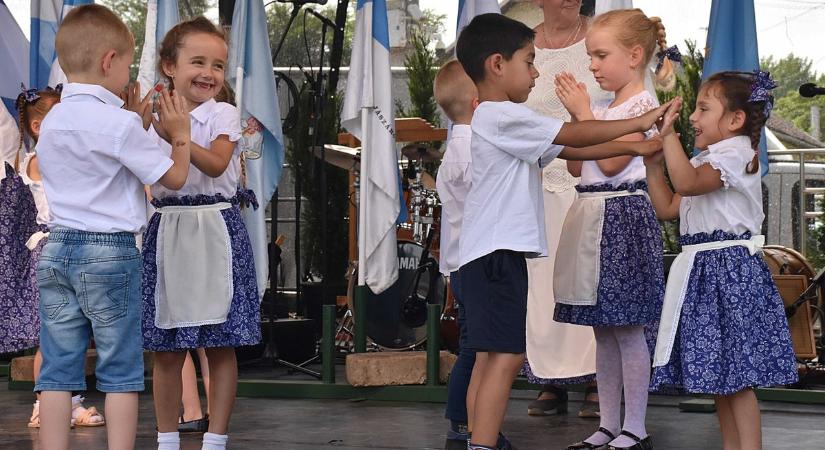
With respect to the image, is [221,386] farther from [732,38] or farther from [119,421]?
[732,38]

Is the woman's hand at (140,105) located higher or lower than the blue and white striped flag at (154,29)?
lower

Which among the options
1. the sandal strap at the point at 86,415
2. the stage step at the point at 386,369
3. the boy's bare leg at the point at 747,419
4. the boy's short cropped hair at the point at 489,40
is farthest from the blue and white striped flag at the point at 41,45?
the boy's bare leg at the point at 747,419

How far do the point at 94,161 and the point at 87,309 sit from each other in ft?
1.28

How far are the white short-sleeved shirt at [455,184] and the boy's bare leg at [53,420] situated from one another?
1530 mm

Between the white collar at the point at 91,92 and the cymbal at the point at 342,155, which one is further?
the cymbal at the point at 342,155

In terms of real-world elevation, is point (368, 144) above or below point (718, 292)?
above

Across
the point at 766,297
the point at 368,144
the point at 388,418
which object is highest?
the point at 368,144

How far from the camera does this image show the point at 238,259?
3.61 metres

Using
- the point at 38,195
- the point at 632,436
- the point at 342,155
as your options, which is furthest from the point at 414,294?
the point at 632,436

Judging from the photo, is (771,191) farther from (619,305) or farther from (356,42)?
(619,305)

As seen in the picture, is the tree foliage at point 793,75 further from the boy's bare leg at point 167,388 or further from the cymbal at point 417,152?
the boy's bare leg at point 167,388

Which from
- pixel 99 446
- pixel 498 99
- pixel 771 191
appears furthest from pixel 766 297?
pixel 771 191

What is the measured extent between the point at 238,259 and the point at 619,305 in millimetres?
1213

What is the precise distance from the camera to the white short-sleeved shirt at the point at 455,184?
407 centimetres
